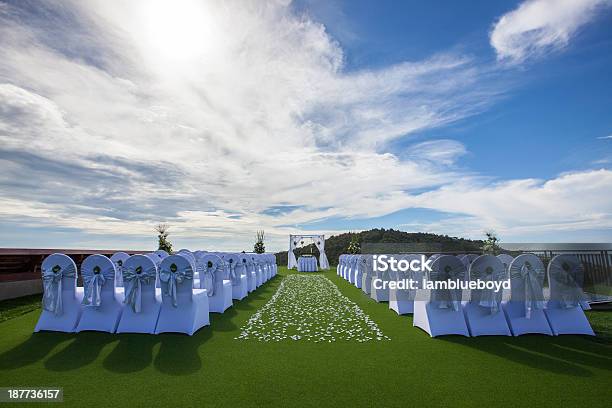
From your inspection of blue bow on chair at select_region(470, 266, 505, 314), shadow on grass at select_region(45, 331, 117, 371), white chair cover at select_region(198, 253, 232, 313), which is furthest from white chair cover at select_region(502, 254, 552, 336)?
shadow on grass at select_region(45, 331, 117, 371)

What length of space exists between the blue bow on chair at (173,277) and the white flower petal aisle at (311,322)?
1432 millimetres

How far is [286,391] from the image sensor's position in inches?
147

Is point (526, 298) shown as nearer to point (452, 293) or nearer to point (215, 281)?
point (452, 293)

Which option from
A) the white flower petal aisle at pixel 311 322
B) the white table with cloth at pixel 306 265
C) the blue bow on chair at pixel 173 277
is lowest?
the white flower petal aisle at pixel 311 322

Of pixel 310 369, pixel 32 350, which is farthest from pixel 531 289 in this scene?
pixel 32 350

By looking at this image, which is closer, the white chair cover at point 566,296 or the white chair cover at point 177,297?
the white chair cover at point 566,296

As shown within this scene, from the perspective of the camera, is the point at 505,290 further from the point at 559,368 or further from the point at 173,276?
the point at 173,276

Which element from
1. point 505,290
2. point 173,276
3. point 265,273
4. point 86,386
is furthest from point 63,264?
point 265,273

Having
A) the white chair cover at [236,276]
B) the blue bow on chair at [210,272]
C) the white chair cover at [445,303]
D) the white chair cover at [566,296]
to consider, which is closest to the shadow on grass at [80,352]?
the blue bow on chair at [210,272]

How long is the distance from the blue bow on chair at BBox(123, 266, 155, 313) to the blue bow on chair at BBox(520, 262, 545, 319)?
6.61 metres

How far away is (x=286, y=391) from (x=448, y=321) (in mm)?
3516

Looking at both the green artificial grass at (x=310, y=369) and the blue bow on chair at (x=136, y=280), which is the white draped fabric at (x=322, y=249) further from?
the blue bow on chair at (x=136, y=280)

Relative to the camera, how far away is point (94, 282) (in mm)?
6062

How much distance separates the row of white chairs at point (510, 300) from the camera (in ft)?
19.0
